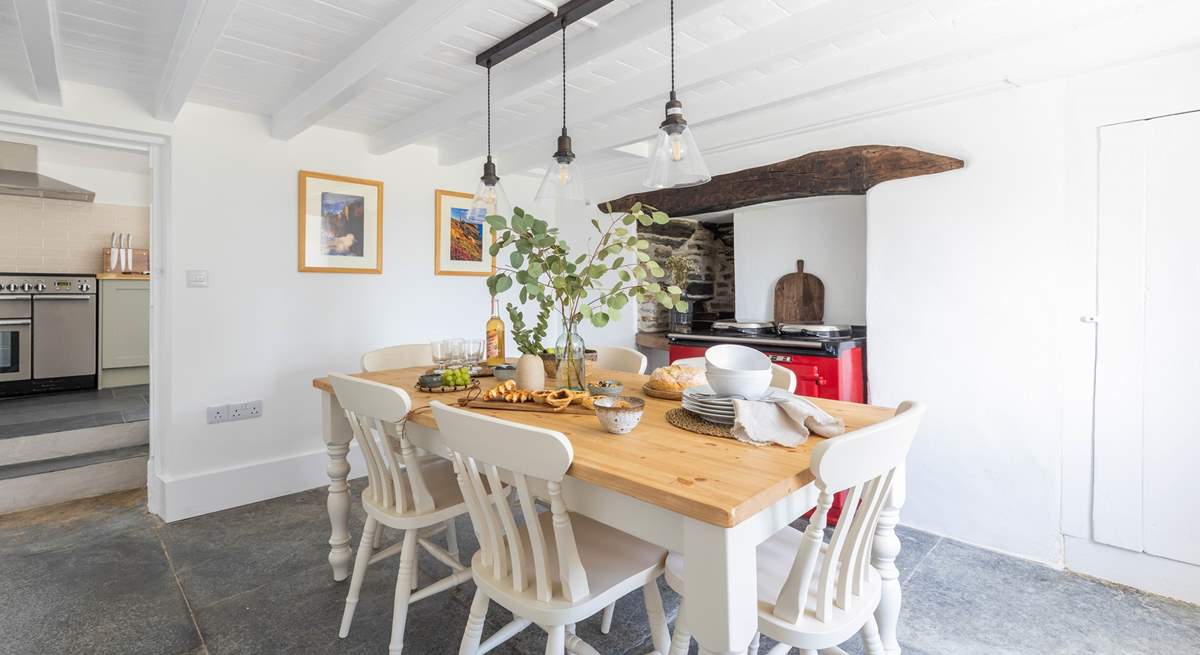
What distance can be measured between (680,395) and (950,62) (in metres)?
2.00

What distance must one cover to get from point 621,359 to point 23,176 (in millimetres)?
5048

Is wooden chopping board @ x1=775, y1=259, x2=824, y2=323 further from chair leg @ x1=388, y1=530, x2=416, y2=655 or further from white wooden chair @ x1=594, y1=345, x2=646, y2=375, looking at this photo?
chair leg @ x1=388, y1=530, x2=416, y2=655

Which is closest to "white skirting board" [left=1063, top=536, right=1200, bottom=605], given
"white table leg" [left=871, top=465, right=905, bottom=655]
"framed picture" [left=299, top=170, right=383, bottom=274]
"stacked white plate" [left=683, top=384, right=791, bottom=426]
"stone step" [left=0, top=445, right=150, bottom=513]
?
"white table leg" [left=871, top=465, right=905, bottom=655]

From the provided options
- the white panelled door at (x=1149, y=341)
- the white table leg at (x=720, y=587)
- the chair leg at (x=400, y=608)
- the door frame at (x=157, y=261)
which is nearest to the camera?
the white table leg at (x=720, y=587)

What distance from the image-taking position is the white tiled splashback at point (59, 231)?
4840 mm

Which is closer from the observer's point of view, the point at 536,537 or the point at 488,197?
the point at 536,537

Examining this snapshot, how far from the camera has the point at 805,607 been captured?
121 cm

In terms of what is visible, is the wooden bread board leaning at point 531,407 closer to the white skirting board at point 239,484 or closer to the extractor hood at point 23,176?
the white skirting board at point 239,484

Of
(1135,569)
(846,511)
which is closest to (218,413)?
(846,511)

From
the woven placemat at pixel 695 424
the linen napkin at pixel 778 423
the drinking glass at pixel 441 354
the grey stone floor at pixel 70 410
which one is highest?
the drinking glass at pixel 441 354

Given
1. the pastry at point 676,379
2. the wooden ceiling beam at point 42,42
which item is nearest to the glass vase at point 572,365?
the pastry at point 676,379

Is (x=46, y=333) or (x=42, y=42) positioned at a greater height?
(x=42, y=42)

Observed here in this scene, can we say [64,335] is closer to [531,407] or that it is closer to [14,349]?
[14,349]

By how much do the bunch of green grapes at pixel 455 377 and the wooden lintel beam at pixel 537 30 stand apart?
49.7 inches
